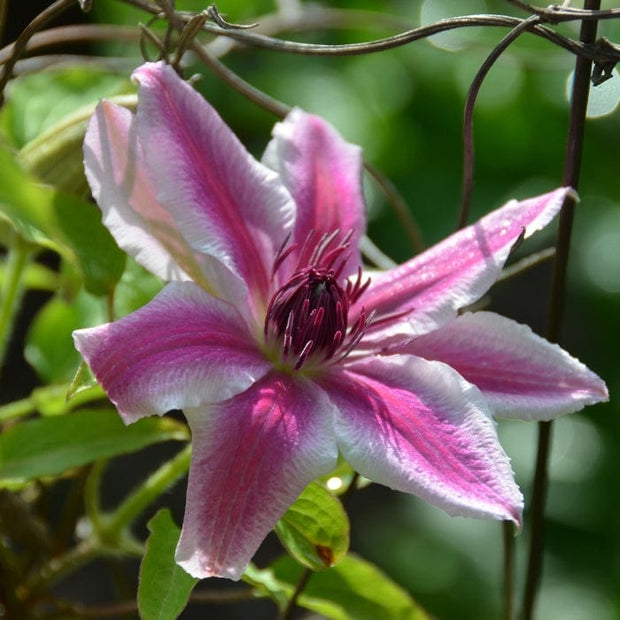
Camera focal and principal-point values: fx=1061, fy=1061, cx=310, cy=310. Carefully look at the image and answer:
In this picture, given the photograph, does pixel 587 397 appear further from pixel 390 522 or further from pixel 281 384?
pixel 390 522

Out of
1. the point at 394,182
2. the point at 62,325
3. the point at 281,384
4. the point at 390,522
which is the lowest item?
the point at 390,522

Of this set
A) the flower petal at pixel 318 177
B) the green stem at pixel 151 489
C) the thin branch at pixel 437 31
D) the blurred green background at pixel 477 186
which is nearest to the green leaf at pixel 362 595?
the green stem at pixel 151 489

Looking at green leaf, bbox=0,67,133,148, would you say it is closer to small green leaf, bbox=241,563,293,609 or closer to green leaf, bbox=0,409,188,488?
green leaf, bbox=0,409,188,488

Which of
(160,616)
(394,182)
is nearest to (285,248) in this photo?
(160,616)

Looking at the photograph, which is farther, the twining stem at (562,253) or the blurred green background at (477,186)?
the blurred green background at (477,186)

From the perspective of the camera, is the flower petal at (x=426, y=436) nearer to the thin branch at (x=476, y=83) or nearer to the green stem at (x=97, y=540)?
the thin branch at (x=476, y=83)

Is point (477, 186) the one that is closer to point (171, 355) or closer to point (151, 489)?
point (151, 489)
